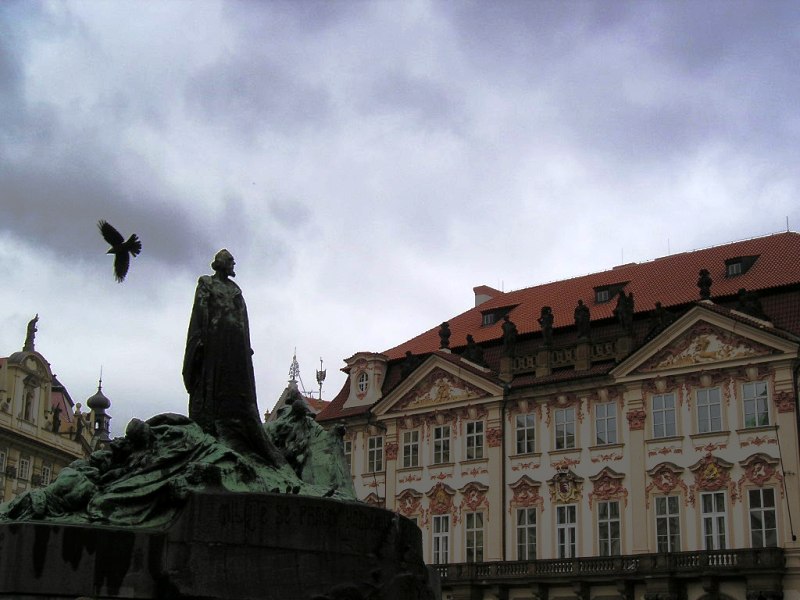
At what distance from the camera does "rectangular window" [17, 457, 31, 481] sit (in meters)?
51.7

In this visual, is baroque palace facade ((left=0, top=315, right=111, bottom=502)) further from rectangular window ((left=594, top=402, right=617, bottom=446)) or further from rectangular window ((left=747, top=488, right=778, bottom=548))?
rectangular window ((left=747, top=488, right=778, bottom=548))

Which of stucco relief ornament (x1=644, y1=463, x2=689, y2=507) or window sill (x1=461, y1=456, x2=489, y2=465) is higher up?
window sill (x1=461, y1=456, x2=489, y2=465)

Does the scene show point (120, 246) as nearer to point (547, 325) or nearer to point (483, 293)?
point (547, 325)

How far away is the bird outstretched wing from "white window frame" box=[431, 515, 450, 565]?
85.2ft

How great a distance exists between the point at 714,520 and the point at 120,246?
2303 cm

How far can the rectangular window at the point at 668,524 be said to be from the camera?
110 feet

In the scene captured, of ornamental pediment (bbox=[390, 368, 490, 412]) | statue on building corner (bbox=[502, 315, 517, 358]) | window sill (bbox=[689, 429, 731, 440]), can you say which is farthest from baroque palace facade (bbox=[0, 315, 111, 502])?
window sill (bbox=[689, 429, 731, 440])

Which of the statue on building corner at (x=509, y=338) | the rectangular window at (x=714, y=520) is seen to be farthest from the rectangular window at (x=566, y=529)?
the statue on building corner at (x=509, y=338)

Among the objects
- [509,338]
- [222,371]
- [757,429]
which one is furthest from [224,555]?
[509,338]

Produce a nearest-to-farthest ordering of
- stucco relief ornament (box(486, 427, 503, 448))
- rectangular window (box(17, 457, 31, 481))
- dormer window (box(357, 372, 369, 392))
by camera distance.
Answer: stucco relief ornament (box(486, 427, 503, 448)), dormer window (box(357, 372, 369, 392)), rectangular window (box(17, 457, 31, 481))

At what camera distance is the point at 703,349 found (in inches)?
1339

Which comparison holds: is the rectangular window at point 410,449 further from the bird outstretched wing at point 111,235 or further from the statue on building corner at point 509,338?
the bird outstretched wing at point 111,235

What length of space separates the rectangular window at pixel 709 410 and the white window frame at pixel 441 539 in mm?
9342

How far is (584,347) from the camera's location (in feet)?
121
